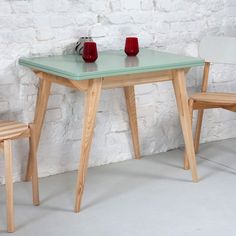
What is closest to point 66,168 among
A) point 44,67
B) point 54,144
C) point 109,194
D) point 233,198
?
point 54,144

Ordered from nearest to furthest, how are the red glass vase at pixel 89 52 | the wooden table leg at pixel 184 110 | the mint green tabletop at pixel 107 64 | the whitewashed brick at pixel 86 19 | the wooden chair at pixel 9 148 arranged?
the wooden chair at pixel 9 148
the mint green tabletop at pixel 107 64
the red glass vase at pixel 89 52
the wooden table leg at pixel 184 110
the whitewashed brick at pixel 86 19

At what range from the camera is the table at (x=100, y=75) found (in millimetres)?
2574

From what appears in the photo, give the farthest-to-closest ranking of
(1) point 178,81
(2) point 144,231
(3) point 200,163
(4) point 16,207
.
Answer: (3) point 200,163
(1) point 178,81
(4) point 16,207
(2) point 144,231

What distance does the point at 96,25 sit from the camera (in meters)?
3.17

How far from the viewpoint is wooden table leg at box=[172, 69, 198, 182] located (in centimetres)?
291

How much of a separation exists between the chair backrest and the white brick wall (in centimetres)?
13

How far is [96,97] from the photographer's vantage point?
258cm

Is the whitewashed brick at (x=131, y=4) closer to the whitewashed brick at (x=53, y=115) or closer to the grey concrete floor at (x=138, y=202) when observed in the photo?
the whitewashed brick at (x=53, y=115)

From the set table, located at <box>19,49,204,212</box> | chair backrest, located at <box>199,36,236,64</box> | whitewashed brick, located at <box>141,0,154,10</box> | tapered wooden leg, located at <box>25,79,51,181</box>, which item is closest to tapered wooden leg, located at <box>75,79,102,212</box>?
table, located at <box>19,49,204,212</box>

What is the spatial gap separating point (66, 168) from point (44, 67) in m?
0.74

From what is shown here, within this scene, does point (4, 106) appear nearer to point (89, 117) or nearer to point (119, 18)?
point (89, 117)

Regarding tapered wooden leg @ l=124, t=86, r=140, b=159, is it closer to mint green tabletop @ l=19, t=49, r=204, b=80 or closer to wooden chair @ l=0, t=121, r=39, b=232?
mint green tabletop @ l=19, t=49, r=204, b=80

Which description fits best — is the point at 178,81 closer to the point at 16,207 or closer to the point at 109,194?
Answer: the point at 109,194

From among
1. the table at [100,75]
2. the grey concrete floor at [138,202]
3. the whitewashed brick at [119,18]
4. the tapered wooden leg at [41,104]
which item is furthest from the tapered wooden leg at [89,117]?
the whitewashed brick at [119,18]
